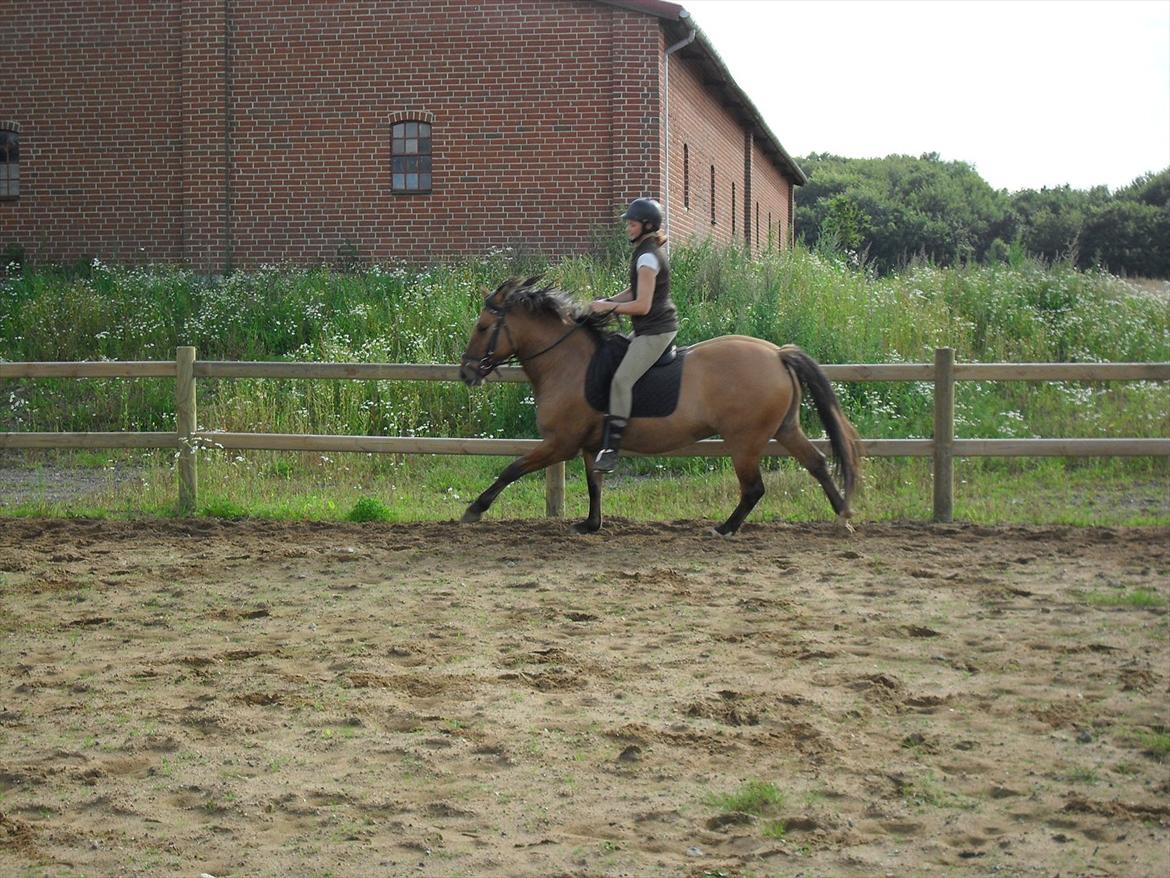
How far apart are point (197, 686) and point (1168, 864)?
12.8 ft

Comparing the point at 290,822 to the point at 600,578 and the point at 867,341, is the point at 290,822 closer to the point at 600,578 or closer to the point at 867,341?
the point at 600,578

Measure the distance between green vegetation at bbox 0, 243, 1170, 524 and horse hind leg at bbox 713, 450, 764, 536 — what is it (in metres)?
0.95

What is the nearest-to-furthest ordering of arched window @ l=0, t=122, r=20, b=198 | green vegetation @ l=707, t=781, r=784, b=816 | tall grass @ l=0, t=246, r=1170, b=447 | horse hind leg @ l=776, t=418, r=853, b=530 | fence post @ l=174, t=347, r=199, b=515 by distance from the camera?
green vegetation @ l=707, t=781, r=784, b=816 → horse hind leg @ l=776, t=418, r=853, b=530 → fence post @ l=174, t=347, r=199, b=515 → tall grass @ l=0, t=246, r=1170, b=447 → arched window @ l=0, t=122, r=20, b=198

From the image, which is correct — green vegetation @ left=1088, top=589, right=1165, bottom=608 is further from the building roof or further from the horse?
the building roof

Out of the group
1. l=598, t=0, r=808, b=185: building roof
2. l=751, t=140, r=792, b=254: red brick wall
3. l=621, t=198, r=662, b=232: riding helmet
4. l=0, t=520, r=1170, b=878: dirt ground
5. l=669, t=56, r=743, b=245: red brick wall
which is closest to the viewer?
l=0, t=520, r=1170, b=878: dirt ground

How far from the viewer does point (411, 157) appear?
2052 centimetres

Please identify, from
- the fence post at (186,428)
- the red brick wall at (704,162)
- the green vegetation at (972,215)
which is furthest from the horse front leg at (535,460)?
the green vegetation at (972,215)

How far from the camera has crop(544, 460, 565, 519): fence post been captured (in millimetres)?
10688

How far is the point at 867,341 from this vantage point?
600 inches

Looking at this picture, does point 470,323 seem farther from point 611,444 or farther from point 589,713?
point 589,713

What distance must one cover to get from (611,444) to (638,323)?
0.87 metres

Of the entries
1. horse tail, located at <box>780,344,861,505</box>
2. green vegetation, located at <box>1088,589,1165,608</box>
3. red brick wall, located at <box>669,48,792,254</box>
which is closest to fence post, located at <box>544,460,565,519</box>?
horse tail, located at <box>780,344,861,505</box>

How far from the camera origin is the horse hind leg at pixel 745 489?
31.8 ft

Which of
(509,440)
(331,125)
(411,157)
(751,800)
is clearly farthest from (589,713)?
(331,125)
